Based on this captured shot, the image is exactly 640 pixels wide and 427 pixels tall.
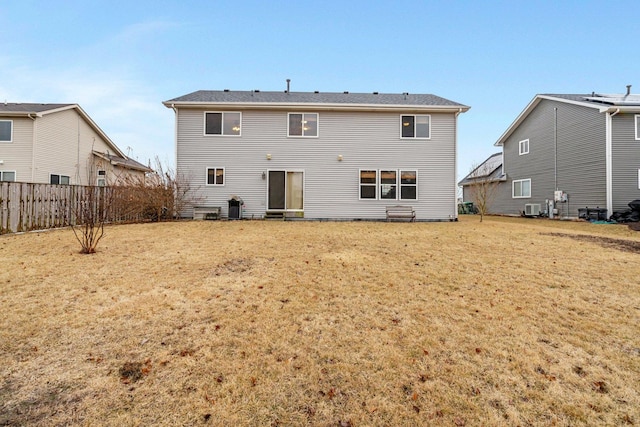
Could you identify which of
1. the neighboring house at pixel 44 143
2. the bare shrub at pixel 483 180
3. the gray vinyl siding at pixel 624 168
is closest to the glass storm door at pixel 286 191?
the neighboring house at pixel 44 143

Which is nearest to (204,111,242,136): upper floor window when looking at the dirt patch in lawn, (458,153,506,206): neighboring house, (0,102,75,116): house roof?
(0,102,75,116): house roof

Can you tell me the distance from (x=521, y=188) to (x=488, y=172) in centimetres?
459

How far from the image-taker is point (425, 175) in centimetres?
1383

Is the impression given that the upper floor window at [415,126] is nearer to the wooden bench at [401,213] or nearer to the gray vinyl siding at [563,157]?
the wooden bench at [401,213]

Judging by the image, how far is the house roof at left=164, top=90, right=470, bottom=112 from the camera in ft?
43.7

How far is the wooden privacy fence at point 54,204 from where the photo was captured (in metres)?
8.16

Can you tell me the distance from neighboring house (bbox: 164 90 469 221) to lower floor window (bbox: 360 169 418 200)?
5 centimetres

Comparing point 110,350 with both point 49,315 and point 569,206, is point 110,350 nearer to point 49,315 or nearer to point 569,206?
point 49,315

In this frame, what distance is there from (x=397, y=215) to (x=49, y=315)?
12242mm

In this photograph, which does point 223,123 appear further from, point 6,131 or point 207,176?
point 6,131

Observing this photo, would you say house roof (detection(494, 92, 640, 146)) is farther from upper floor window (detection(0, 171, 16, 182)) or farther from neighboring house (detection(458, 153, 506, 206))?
upper floor window (detection(0, 171, 16, 182))

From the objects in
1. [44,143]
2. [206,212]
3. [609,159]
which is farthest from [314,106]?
[44,143]

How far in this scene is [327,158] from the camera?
13.8 metres

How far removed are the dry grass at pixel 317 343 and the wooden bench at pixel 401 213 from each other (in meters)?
8.01
